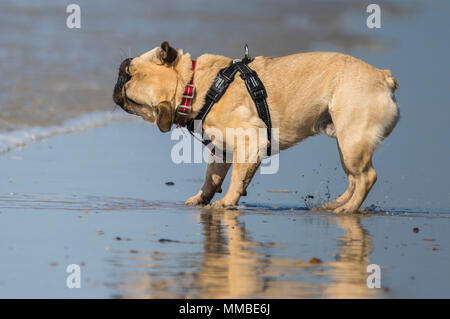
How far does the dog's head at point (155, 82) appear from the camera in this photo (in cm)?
830

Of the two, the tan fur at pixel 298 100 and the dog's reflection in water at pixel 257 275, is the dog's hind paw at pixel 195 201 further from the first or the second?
the dog's reflection in water at pixel 257 275

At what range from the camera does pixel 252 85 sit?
27.8ft

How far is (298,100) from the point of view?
8531mm

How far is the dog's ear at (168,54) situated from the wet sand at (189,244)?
141 cm

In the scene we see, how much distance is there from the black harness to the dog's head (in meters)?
0.29

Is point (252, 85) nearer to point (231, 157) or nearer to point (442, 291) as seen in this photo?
point (231, 157)

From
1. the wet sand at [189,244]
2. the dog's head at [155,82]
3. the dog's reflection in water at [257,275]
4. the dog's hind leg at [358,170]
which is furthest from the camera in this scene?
the dog's hind leg at [358,170]

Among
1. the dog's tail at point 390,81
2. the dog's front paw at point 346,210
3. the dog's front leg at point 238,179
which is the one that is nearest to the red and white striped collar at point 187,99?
the dog's front leg at point 238,179

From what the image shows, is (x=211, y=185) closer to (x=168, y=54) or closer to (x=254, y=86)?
(x=254, y=86)

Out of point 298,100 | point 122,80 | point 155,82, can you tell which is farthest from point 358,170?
point 122,80

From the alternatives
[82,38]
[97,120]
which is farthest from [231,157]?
[82,38]

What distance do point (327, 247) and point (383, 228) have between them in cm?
128

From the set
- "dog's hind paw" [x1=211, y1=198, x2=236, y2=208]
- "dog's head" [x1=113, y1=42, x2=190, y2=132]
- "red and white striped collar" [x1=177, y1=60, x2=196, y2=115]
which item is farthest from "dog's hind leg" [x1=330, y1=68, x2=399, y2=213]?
"dog's head" [x1=113, y1=42, x2=190, y2=132]
